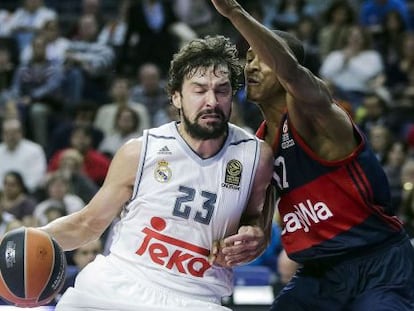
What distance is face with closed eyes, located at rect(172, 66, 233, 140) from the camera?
17.3 feet

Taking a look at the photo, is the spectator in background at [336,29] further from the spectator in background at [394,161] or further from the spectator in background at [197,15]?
the spectator in background at [394,161]

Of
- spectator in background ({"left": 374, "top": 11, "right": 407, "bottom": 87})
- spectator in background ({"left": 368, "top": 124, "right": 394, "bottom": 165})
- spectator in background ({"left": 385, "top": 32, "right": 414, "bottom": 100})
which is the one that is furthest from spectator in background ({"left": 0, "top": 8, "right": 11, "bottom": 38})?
spectator in background ({"left": 368, "top": 124, "right": 394, "bottom": 165})

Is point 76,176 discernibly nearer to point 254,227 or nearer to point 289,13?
point 289,13

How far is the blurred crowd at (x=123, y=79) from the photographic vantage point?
10.6 metres

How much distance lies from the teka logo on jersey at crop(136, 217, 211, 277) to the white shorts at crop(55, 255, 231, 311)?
14cm

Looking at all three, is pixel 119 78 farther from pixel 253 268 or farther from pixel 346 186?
pixel 346 186

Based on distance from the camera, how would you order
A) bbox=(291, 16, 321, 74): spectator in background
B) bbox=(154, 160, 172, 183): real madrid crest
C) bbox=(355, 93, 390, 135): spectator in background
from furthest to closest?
bbox=(291, 16, 321, 74): spectator in background
bbox=(355, 93, 390, 135): spectator in background
bbox=(154, 160, 172, 183): real madrid crest

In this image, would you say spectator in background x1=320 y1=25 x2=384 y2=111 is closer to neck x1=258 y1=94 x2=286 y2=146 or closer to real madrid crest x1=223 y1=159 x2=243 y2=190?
neck x1=258 y1=94 x2=286 y2=146

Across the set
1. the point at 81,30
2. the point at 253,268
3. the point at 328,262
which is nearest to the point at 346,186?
the point at 328,262

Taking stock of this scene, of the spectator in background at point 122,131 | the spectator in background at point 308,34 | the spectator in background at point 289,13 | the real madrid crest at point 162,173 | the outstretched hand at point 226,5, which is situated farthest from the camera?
the spectator in background at point 289,13

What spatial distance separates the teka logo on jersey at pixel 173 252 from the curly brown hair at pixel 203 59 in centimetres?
78

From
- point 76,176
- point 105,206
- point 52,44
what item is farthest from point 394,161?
point 105,206

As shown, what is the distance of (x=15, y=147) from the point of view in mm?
11398

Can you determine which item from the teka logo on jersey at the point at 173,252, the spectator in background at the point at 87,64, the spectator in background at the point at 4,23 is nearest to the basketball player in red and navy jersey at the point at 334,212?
the teka logo on jersey at the point at 173,252
